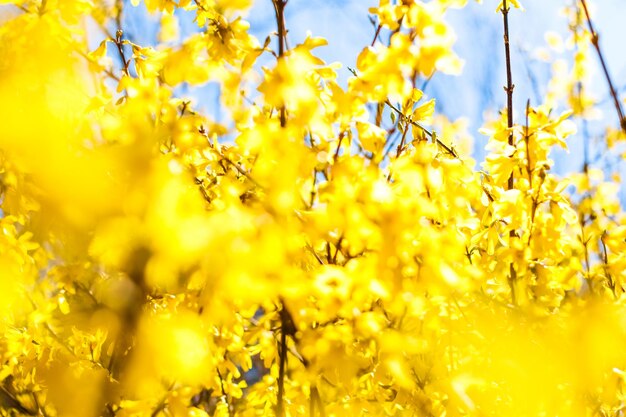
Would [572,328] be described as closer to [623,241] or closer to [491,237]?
[491,237]

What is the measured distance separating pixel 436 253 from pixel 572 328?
1.20 ft

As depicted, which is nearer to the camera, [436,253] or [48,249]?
[436,253]

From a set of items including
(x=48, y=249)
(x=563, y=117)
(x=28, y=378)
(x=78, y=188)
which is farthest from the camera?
(x=48, y=249)

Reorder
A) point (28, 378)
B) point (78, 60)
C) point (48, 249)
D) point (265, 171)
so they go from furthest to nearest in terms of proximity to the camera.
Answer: point (48, 249)
point (28, 378)
point (78, 60)
point (265, 171)

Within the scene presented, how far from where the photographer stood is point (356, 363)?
123cm

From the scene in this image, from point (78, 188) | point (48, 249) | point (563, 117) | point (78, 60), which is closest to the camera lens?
point (78, 188)

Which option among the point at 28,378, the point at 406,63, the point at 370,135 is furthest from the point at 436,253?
the point at 28,378

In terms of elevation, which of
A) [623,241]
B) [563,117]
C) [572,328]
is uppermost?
[563,117]

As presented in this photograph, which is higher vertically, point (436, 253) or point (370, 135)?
point (370, 135)

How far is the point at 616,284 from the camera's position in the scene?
1728mm

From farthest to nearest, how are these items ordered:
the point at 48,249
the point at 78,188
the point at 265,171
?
the point at 48,249 → the point at 265,171 → the point at 78,188

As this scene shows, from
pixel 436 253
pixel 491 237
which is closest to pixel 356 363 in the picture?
pixel 436 253

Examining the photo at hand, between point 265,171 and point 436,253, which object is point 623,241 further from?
point 265,171

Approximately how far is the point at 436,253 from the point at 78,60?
36.1 inches
